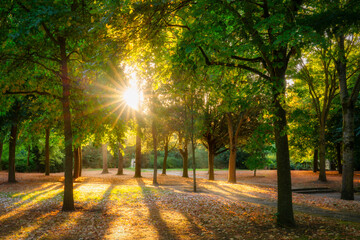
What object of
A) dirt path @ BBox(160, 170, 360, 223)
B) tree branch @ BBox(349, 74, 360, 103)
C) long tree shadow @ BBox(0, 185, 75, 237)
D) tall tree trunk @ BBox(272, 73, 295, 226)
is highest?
tree branch @ BBox(349, 74, 360, 103)

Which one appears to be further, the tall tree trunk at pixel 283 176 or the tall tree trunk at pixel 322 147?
the tall tree trunk at pixel 322 147

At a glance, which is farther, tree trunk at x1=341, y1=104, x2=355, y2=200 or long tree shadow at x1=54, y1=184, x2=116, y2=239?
tree trunk at x1=341, y1=104, x2=355, y2=200

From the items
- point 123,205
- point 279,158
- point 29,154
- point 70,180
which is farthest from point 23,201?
point 29,154

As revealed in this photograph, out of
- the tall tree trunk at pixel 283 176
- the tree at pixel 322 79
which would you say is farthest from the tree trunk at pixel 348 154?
the tall tree trunk at pixel 283 176

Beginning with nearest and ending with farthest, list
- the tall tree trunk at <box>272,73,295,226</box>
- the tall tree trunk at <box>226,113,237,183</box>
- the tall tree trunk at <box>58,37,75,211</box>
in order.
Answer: the tall tree trunk at <box>272,73,295,226</box>, the tall tree trunk at <box>58,37,75,211</box>, the tall tree trunk at <box>226,113,237,183</box>

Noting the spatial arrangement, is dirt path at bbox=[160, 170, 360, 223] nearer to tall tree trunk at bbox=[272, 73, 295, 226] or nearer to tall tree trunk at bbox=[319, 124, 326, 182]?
tall tree trunk at bbox=[319, 124, 326, 182]

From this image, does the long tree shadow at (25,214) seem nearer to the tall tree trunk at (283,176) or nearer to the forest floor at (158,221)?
the forest floor at (158,221)

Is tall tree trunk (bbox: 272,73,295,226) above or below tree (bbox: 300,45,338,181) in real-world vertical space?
below

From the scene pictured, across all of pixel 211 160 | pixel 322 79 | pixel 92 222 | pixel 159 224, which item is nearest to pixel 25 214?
pixel 92 222

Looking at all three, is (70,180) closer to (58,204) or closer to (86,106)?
(58,204)

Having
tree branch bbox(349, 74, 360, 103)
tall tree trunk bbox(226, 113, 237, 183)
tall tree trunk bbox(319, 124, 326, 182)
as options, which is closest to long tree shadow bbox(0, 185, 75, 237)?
tall tree trunk bbox(226, 113, 237, 183)

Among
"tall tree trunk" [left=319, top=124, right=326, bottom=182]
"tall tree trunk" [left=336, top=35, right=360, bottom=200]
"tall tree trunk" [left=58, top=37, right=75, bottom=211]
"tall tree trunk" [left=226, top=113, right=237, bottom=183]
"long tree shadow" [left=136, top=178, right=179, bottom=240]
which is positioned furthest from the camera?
"tall tree trunk" [left=319, top=124, right=326, bottom=182]

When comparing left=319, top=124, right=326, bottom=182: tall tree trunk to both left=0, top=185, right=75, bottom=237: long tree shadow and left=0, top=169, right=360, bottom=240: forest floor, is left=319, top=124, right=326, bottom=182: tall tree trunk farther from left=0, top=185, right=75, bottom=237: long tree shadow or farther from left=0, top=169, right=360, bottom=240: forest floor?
left=0, top=185, right=75, bottom=237: long tree shadow

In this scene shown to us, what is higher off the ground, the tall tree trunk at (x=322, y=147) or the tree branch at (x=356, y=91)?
the tree branch at (x=356, y=91)
